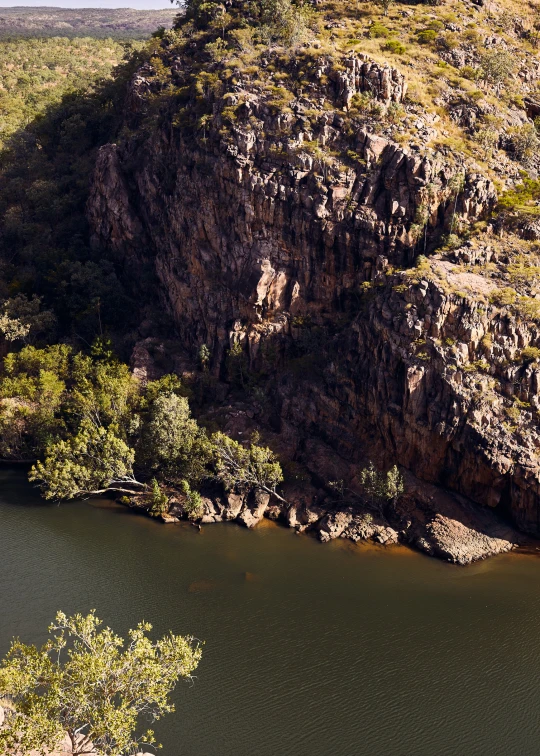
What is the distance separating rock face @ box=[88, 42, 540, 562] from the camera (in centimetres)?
4775

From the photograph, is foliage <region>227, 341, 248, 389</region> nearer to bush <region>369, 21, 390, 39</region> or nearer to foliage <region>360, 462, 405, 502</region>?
foliage <region>360, 462, 405, 502</region>

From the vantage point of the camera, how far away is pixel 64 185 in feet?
255

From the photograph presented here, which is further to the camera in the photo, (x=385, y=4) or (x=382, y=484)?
(x=385, y=4)

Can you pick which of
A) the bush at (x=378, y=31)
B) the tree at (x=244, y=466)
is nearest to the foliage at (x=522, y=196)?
the bush at (x=378, y=31)

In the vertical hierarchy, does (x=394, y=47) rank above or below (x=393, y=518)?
above

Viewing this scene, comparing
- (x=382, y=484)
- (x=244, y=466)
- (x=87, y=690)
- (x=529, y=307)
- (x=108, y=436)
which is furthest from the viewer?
(x=108, y=436)

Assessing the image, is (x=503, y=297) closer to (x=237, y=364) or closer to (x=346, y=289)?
→ (x=346, y=289)

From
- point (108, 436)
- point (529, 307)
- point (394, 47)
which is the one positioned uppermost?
point (394, 47)

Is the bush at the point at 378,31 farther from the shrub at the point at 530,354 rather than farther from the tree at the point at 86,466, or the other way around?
the tree at the point at 86,466

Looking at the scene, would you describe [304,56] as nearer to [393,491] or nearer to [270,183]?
[270,183]

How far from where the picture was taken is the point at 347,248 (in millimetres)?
56719

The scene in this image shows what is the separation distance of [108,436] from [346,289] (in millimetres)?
24870

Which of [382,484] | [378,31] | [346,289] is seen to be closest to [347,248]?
[346,289]

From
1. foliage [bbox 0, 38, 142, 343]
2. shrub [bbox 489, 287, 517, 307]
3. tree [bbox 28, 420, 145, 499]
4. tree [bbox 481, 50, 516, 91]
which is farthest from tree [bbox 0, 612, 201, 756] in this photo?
tree [bbox 481, 50, 516, 91]
